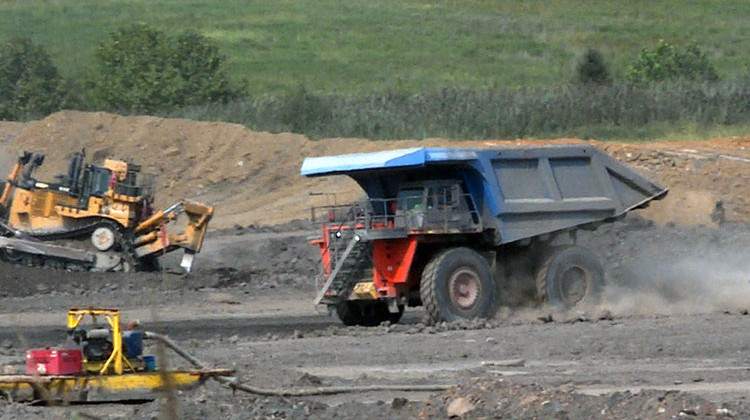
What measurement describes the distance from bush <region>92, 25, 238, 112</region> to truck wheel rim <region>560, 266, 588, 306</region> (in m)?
38.1

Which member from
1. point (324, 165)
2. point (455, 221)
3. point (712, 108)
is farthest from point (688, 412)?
point (712, 108)

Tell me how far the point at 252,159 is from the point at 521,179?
23.9 meters

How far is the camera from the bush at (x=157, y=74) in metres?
58.1

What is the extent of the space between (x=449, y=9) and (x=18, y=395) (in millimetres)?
82687

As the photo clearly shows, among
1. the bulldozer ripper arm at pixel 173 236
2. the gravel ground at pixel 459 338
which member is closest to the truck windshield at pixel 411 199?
the gravel ground at pixel 459 338

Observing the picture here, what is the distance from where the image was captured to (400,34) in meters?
83.7

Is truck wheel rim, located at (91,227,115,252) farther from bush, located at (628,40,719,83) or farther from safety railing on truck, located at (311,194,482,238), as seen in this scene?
bush, located at (628,40,719,83)

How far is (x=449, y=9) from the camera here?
306ft

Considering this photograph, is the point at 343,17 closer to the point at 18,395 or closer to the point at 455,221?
the point at 455,221

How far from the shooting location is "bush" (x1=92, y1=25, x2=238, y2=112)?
58094 mm

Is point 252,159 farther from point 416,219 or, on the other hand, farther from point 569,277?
point 416,219

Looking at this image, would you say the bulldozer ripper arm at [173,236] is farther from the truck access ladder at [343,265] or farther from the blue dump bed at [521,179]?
the truck access ladder at [343,265]

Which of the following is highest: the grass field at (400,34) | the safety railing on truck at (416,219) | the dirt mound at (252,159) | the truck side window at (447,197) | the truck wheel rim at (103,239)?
the grass field at (400,34)

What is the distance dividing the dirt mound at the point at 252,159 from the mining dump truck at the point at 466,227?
1141 cm
